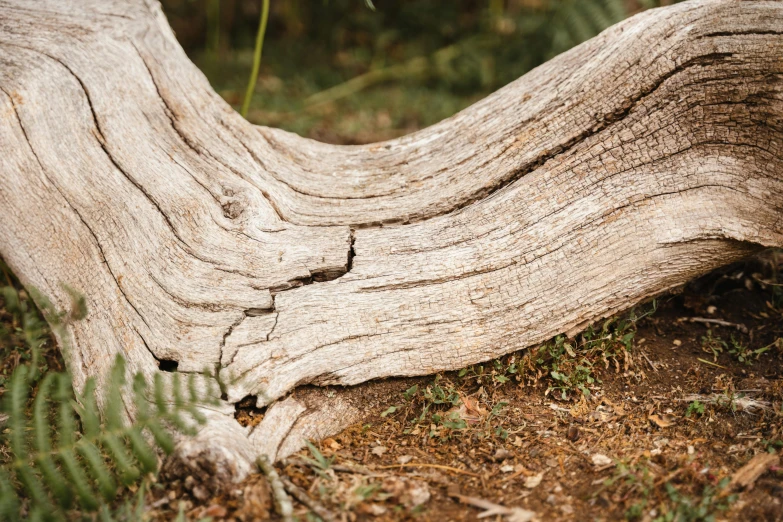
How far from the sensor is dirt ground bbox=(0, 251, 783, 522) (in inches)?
84.4

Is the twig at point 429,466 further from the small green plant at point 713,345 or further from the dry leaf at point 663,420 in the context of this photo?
the small green plant at point 713,345

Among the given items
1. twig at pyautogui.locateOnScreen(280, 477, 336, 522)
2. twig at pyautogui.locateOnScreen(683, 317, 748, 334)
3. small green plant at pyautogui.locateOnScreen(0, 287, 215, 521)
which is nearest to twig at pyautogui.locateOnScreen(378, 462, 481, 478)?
twig at pyautogui.locateOnScreen(280, 477, 336, 522)

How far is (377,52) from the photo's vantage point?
664 centimetres

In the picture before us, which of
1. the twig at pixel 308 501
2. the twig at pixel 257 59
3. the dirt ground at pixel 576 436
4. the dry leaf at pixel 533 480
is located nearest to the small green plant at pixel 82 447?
the dirt ground at pixel 576 436

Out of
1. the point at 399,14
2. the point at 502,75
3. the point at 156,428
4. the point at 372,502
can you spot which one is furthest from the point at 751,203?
the point at 399,14

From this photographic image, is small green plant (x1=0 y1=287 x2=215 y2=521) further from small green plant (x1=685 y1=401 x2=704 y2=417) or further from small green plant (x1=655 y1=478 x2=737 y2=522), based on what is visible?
small green plant (x1=685 y1=401 x2=704 y2=417)

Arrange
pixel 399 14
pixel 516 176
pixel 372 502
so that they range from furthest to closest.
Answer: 1. pixel 399 14
2. pixel 516 176
3. pixel 372 502

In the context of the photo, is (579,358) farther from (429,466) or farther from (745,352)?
(429,466)

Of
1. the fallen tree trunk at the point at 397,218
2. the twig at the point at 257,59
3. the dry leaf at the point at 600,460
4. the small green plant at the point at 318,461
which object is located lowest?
the dry leaf at the point at 600,460

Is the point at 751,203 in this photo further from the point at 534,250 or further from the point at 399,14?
the point at 399,14

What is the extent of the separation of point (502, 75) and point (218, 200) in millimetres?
3783

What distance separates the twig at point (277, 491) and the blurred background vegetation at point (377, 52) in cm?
340

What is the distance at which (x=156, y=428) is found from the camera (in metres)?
2.01

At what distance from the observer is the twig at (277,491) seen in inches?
80.9
